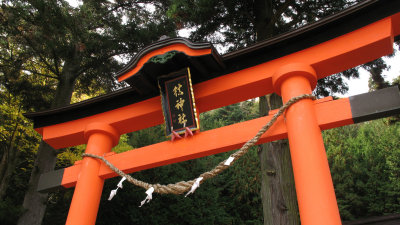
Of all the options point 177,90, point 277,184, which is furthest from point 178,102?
point 277,184

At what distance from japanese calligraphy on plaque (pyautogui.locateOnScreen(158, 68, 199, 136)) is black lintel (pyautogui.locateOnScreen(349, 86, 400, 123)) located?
171cm

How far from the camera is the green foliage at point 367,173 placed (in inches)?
336

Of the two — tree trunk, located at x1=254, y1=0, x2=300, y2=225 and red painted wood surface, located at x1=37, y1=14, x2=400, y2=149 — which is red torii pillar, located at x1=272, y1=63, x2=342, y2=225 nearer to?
red painted wood surface, located at x1=37, y1=14, x2=400, y2=149

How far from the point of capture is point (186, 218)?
8.13 meters

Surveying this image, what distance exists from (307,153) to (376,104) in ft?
2.60

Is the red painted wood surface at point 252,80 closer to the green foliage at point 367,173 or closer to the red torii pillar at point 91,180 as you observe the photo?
the red torii pillar at point 91,180

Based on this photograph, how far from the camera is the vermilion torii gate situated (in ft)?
7.99

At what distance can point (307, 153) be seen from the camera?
2.43 metres

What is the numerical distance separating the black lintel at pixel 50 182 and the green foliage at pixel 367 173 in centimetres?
838

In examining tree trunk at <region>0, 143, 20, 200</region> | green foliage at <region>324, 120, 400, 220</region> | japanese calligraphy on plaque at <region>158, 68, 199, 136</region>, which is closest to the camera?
japanese calligraphy on plaque at <region>158, 68, 199, 136</region>

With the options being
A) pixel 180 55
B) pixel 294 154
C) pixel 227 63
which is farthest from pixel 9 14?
pixel 294 154

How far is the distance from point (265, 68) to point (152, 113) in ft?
5.65

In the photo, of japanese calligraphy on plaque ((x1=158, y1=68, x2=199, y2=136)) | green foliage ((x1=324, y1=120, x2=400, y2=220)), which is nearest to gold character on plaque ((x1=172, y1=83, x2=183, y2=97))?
japanese calligraphy on plaque ((x1=158, y1=68, x2=199, y2=136))

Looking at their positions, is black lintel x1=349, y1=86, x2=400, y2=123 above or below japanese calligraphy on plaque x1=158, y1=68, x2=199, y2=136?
below
